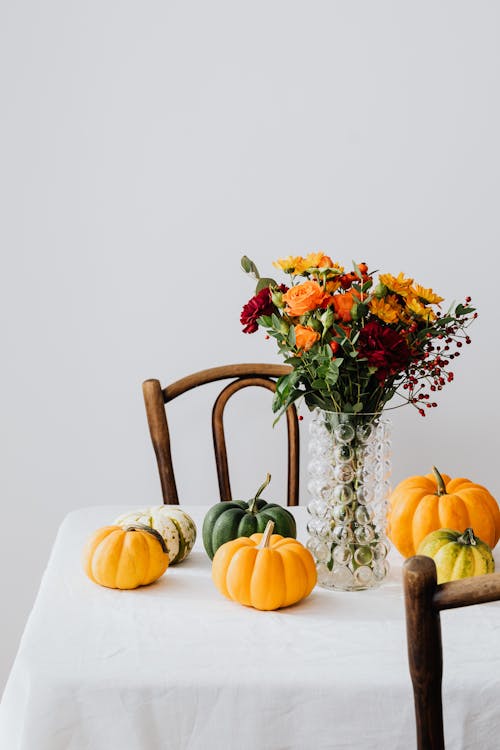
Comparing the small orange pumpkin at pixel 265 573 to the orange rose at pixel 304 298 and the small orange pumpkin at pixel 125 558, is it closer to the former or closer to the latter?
the small orange pumpkin at pixel 125 558

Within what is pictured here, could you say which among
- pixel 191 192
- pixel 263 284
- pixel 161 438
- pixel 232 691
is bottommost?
pixel 232 691

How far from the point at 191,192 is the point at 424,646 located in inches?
66.6

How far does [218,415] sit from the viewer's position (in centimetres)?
198

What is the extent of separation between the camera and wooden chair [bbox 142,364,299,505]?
1893mm

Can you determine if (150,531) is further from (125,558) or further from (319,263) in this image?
(319,263)

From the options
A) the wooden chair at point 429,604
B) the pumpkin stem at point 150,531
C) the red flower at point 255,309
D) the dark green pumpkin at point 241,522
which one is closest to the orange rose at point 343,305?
the red flower at point 255,309

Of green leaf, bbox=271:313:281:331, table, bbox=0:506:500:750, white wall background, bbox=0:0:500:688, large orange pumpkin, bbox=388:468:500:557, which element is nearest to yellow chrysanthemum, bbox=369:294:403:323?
green leaf, bbox=271:313:281:331

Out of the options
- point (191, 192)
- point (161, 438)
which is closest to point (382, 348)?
point (161, 438)

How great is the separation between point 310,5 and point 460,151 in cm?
53

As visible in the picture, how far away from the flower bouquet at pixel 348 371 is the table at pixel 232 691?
8.2 inches

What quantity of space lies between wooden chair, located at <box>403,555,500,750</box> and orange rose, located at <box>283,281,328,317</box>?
1.77ft

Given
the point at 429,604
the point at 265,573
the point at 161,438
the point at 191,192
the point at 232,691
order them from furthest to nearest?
1. the point at 191,192
2. the point at 161,438
3. the point at 265,573
4. the point at 232,691
5. the point at 429,604

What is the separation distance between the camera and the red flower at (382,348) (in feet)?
3.91

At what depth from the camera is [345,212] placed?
229cm
